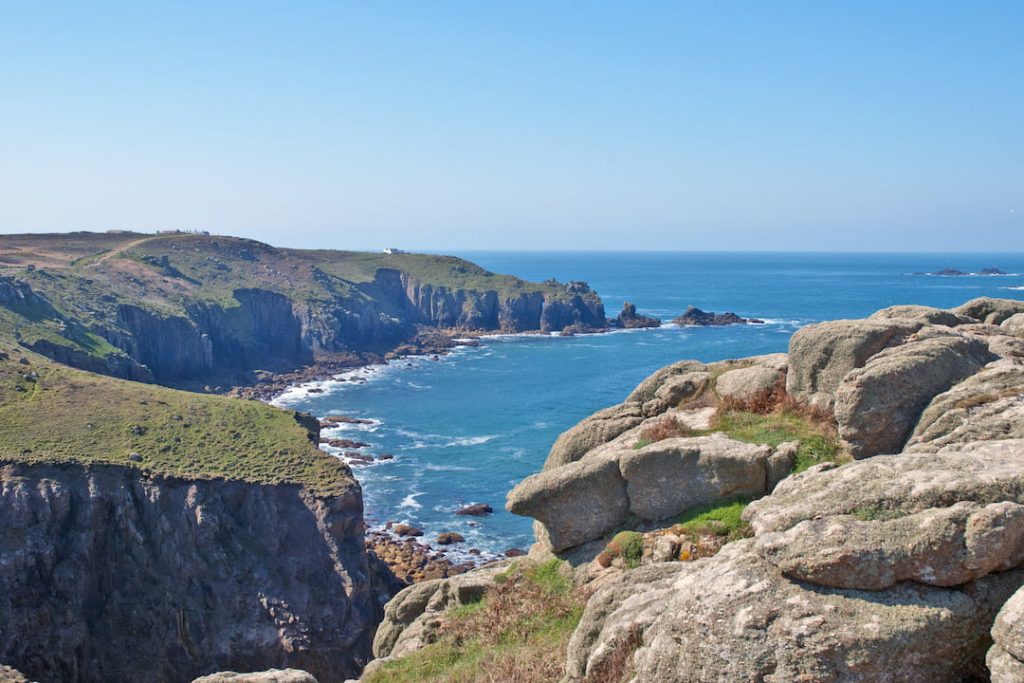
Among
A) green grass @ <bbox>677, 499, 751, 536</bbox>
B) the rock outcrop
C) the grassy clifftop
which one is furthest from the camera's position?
the grassy clifftop

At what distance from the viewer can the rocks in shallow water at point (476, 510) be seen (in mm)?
67250

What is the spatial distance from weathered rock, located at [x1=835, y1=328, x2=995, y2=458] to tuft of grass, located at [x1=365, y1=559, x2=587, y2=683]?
6858 mm

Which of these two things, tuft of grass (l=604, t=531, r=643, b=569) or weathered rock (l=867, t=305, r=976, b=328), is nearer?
tuft of grass (l=604, t=531, r=643, b=569)

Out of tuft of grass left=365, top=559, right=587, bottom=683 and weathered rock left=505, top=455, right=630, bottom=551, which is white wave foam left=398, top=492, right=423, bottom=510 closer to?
tuft of grass left=365, top=559, right=587, bottom=683

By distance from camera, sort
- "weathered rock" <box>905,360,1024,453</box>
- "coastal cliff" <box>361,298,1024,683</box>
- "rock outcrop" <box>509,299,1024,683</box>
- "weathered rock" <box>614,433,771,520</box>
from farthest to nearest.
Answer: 1. "weathered rock" <box>614,433,771,520</box>
2. "weathered rock" <box>905,360,1024,453</box>
3. "coastal cliff" <box>361,298,1024,683</box>
4. "rock outcrop" <box>509,299,1024,683</box>

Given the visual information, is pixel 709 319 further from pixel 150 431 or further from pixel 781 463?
pixel 781 463

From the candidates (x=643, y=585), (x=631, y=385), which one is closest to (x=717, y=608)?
(x=643, y=585)

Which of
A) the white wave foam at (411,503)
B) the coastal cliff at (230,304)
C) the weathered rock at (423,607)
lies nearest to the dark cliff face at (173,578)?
the white wave foam at (411,503)

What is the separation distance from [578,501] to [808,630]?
30.4ft

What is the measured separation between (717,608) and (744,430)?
970cm

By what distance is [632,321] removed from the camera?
6880 inches

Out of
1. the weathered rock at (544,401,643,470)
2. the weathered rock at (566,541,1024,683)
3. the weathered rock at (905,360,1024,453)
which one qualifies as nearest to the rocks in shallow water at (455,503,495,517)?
the weathered rock at (544,401,643,470)

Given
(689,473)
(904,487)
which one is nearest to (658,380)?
(689,473)

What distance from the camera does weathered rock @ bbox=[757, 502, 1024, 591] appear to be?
9.89 m
